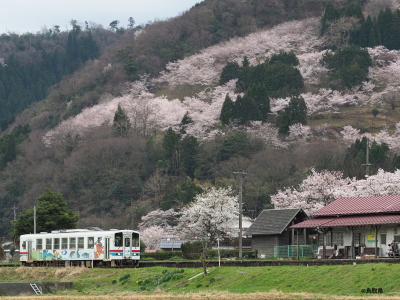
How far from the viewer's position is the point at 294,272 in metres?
29.3

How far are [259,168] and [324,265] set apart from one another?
1761 inches

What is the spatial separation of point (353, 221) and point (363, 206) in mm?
2222

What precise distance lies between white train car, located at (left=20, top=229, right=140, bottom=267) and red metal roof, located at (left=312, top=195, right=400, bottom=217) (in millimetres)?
10020

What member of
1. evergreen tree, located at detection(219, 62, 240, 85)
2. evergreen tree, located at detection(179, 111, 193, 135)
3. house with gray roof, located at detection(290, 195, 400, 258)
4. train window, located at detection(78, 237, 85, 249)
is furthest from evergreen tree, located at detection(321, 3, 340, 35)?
train window, located at detection(78, 237, 85, 249)

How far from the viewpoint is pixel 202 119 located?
9700 cm

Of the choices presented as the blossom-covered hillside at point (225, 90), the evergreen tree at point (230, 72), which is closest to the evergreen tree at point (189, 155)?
the blossom-covered hillside at point (225, 90)

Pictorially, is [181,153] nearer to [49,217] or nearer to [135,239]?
[49,217]

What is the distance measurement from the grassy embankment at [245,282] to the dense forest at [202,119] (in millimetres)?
32059

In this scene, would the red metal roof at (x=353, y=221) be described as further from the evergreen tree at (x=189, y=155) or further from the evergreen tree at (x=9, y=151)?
the evergreen tree at (x=9, y=151)

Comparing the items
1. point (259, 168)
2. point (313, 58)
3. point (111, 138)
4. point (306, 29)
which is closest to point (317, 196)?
point (259, 168)

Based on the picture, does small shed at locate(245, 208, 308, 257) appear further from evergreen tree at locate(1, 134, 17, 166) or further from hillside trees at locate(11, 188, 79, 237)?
evergreen tree at locate(1, 134, 17, 166)

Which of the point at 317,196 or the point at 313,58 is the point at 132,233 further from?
the point at 313,58

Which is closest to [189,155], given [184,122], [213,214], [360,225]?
[184,122]

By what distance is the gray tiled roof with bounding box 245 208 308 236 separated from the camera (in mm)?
44909
